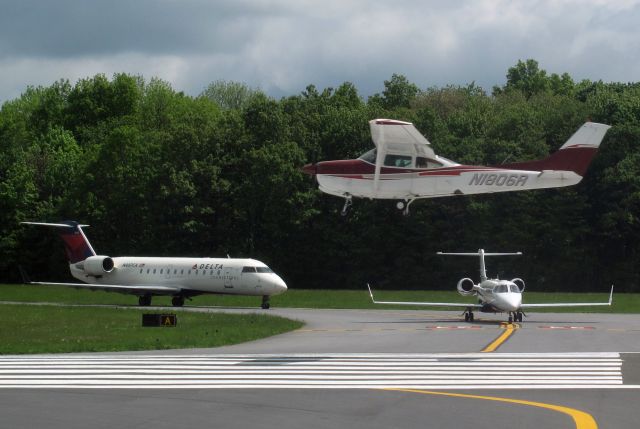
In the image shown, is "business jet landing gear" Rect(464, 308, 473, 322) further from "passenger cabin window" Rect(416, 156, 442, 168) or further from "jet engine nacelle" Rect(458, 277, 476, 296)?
"passenger cabin window" Rect(416, 156, 442, 168)

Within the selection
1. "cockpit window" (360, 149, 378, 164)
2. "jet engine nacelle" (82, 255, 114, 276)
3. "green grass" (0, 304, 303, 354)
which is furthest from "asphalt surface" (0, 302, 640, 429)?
"jet engine nacelle" (82, 255, 114, 276)

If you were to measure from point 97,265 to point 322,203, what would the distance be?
64.5 ft

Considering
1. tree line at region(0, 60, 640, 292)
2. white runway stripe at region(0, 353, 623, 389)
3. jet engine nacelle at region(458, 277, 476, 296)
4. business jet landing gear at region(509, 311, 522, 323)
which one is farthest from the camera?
tree line at region(0, 60, 640, 292)

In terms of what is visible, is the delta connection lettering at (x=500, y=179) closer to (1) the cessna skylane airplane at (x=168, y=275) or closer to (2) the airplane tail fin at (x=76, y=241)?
(1) the cessna skylane airplane at (x=168, y=275)

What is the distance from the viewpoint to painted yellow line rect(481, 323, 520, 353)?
2568 centimetres

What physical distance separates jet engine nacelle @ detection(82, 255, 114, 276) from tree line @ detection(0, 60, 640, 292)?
41.2 ft

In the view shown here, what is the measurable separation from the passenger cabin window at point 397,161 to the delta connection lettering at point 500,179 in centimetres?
161

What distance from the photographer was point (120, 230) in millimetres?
79625

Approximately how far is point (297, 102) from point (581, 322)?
149 feet
